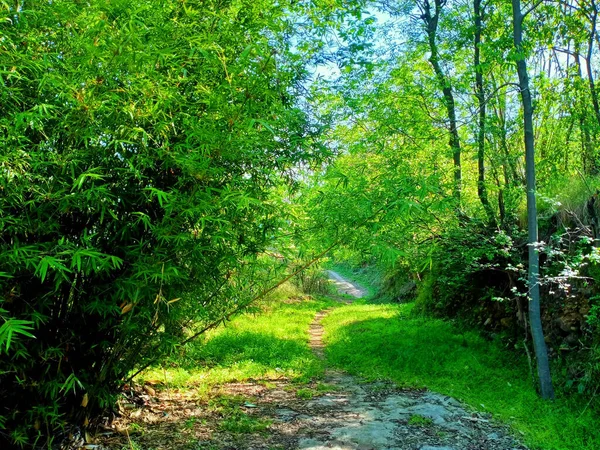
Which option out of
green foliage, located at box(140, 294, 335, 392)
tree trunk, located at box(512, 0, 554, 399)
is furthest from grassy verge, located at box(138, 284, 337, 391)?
tree trunk, located at box(512, 0, 554, 399)

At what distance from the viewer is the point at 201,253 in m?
2.95

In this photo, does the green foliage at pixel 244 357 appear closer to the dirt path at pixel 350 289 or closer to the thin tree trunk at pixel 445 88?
the thin tree trunk at pixel 445 88

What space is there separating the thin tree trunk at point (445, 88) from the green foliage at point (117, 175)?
311 centimetres

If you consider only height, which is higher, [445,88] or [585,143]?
[445,88]

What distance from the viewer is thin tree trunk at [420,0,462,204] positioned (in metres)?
5.85

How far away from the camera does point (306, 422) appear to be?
13.2 feet

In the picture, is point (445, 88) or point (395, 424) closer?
point (395, 424)

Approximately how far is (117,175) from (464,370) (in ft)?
17.2

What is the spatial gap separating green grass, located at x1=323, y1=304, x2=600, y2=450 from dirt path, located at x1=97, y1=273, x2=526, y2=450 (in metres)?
0.38

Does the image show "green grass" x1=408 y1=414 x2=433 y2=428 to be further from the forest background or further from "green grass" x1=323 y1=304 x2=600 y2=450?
the forest background

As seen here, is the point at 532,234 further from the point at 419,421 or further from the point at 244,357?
the point at 244,357

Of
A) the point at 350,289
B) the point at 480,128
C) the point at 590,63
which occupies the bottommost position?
the point at 350,289

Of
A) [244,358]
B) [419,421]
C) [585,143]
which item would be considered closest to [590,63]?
[585,143]

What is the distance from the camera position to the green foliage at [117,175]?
2340 mm
